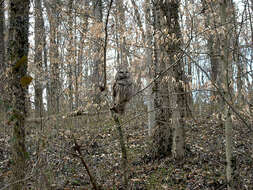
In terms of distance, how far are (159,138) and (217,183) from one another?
6.16 ft

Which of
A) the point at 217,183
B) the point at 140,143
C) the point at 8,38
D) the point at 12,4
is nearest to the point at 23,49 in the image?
the point at 8,38

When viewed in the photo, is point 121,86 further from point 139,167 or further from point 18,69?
point 139,167

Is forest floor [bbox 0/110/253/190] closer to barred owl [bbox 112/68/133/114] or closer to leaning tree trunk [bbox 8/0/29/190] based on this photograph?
leaning tree trunk [bbox 8/0/29/190]

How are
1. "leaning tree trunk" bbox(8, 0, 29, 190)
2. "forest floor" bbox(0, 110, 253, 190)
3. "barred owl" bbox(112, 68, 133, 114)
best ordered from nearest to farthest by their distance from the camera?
"barred owl" bbox(112, 68, 133, 114) → "leaning tree trunk" bbox(8, 0, 29, 190) → "forest floor" bbox(0, 110, 253, 190)

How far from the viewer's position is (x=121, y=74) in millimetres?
3088

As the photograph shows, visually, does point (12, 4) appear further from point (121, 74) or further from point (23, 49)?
point (121, 74)

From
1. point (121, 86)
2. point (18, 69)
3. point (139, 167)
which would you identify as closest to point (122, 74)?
point (121, 86)

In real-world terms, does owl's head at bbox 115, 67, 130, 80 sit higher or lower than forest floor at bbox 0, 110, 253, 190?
higher

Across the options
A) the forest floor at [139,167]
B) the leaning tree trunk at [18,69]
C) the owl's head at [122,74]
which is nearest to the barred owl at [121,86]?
the owl's head at [122,74]

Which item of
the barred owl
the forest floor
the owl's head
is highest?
the owl's head

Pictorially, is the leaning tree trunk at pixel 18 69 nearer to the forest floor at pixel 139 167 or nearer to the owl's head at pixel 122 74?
the forest floor at pixel 139 167

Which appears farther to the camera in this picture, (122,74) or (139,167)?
(139,167)

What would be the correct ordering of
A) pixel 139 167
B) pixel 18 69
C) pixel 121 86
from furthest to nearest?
pixel 139 167 → pixel 18 69 → pixel 121 86

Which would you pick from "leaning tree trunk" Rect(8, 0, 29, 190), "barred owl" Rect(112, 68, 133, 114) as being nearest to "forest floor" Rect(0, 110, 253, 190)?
"leaning tree trunk" Rect(8, 0, 29, 190)
